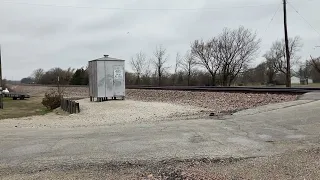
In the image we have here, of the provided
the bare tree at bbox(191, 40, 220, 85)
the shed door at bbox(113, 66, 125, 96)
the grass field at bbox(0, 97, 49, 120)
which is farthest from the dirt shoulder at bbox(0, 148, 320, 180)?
the bare tree at bbox(191, 40, 220, 85)

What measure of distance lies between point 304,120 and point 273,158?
5.04 metres

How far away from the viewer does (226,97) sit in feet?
75.6

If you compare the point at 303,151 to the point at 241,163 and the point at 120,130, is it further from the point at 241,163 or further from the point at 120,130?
the point at 120,130

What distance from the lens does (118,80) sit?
2739cm

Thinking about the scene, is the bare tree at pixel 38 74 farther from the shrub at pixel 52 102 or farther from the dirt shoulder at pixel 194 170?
the dirt shoulder at pixel 194 170

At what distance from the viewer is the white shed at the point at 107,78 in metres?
26.8

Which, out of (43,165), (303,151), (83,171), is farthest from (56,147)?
(303,151)

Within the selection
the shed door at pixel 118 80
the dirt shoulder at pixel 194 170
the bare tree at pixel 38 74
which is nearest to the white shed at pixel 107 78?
the shed door at pixel 118 80

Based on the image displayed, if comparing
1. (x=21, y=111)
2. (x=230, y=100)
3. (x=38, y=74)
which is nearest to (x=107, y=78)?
(x=21, y=111)

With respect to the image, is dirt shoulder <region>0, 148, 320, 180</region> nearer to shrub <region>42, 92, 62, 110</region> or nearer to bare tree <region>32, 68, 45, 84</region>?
shrub <region>42, 92, 62, 110</region>

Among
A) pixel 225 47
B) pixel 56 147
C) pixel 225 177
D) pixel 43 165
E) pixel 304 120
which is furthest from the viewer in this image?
pixel 225 47

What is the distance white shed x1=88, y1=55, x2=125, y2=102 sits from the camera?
87.9 ft

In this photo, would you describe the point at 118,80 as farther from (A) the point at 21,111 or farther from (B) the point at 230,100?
(B) the point at 230,100

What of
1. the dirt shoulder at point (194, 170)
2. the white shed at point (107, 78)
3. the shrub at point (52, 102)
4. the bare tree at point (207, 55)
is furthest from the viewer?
the bare tree at point (207, 55)
